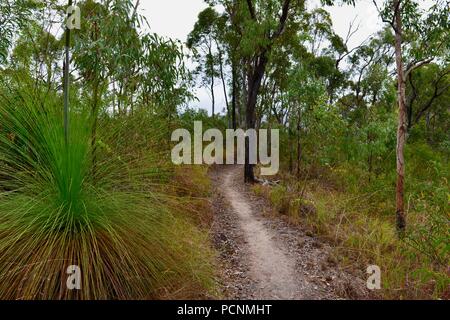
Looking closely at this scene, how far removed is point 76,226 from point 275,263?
2293 millimetres

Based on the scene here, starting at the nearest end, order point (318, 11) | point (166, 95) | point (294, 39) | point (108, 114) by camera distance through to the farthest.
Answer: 1. point (108, 114)
2. point (166, 95)
3. point (294, 39)
4. point (318, 11)

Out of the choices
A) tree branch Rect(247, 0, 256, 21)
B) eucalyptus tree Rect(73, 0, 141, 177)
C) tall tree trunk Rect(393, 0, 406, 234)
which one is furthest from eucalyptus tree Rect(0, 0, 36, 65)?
tall tree trunk Rect(393, 0, 406, 234)

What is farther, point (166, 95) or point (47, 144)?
point (166, 95)

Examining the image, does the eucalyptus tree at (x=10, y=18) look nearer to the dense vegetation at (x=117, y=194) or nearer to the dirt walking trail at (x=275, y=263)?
the dense vegetation at (x=117, y=194)

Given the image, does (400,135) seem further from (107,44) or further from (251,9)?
(251,9)

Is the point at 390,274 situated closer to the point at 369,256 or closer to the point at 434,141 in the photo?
the point at 369,256

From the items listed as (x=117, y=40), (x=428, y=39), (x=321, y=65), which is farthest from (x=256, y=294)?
(x=321, y=65)

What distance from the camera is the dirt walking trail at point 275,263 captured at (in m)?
3.12

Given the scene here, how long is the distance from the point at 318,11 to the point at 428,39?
42.4 feet

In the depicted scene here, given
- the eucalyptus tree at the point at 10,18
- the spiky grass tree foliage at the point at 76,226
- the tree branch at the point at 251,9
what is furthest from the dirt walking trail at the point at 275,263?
the tree branch at the point at 251,9

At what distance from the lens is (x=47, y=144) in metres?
2.45

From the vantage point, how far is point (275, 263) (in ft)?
12.1

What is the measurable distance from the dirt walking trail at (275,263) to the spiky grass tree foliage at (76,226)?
2.08 ft

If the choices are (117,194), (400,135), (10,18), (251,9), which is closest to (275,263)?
(117,194)
